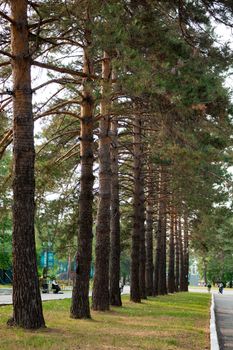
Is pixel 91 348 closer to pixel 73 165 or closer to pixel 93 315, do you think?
pixel 93 315

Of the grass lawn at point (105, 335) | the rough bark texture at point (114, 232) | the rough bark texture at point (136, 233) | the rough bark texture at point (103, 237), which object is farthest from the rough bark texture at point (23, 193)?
the rough bark texture at point (136, 233)

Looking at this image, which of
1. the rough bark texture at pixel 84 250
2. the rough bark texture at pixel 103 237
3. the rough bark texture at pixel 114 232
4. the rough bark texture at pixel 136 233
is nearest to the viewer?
the rough bark texture at pixel 84 250

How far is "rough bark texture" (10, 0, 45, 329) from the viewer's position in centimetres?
1148

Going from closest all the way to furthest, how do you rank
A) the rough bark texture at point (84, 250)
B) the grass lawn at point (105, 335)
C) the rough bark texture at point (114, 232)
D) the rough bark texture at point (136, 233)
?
the grass lawn at point (105, 335) < the rough bark texture at point (84, 250) < the rough bark texture at point (114, 232) < the rough bark texture at point (136, 233)

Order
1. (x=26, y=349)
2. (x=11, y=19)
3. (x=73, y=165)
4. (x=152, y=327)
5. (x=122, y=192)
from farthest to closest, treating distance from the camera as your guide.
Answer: (x=122, y=192)
(x=73, y=165)
(x=152, y=327)
(x=11, y=19)
(x=26, y=349)

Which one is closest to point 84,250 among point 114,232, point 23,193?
point 23,193

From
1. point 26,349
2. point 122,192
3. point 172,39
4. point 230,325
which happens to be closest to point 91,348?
point 26,349

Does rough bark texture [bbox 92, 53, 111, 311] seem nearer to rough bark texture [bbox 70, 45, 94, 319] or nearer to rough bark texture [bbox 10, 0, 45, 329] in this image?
rough bark texture [bbox 70, 45, 94, 319]

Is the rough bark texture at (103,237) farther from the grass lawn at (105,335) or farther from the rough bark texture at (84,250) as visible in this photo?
the rough bark texture at (84,250)

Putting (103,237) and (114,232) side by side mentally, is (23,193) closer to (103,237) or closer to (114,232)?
(103,237)

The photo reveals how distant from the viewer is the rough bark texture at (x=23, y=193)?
37.7 ft

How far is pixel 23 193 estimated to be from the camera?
11.7 m

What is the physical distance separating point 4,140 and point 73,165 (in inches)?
316

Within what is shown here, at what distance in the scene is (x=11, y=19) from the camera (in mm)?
12352
